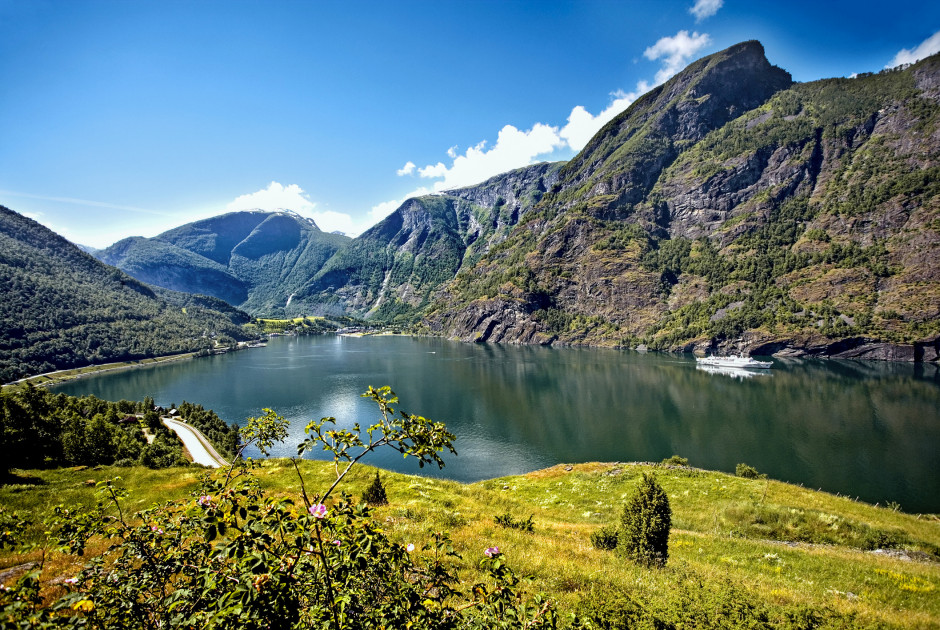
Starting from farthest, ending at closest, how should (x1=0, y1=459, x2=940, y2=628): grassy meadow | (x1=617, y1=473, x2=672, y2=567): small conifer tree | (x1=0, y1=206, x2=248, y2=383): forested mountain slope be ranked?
(x1=0, y1=206, x2=248, y2=383): forested mountain slope
(x1=617, y1=473, x2=672, y2=567): small conifer tree
(x1=0, y1=459, x2=940, y2=628): grassy meadow

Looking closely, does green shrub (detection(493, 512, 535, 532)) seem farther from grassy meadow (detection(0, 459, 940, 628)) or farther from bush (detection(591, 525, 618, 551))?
bush (detection(591, 525, 618, 551))

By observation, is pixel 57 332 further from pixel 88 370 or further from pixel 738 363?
pixel 738 363

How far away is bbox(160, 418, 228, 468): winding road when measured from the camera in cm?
4126

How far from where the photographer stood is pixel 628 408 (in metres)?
74.9

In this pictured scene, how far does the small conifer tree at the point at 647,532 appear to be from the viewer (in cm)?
1179

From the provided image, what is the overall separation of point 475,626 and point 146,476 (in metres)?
25.5

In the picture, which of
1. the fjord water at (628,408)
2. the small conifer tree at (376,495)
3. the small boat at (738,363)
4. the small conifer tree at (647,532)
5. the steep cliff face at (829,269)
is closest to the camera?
the small conifer tree at (647,532)

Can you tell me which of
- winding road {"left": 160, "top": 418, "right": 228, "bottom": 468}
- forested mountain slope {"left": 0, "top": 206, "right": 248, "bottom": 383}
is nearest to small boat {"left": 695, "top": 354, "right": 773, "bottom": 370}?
winding road {"left": 160, "top": 418, "right": 228, "bottom": 468}

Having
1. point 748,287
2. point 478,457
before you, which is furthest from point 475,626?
point 748,287

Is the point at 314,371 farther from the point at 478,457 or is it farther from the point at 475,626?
the point at 475,626

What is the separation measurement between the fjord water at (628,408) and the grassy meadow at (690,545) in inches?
807

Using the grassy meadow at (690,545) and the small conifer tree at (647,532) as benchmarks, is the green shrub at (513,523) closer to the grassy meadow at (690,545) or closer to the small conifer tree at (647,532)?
the grassy meadow at (690,545)

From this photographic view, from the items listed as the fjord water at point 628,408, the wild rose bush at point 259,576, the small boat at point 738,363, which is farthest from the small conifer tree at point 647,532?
the small boat at point 738,363

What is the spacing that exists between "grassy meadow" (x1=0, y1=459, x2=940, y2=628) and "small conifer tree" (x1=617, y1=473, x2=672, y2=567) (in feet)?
1.75
